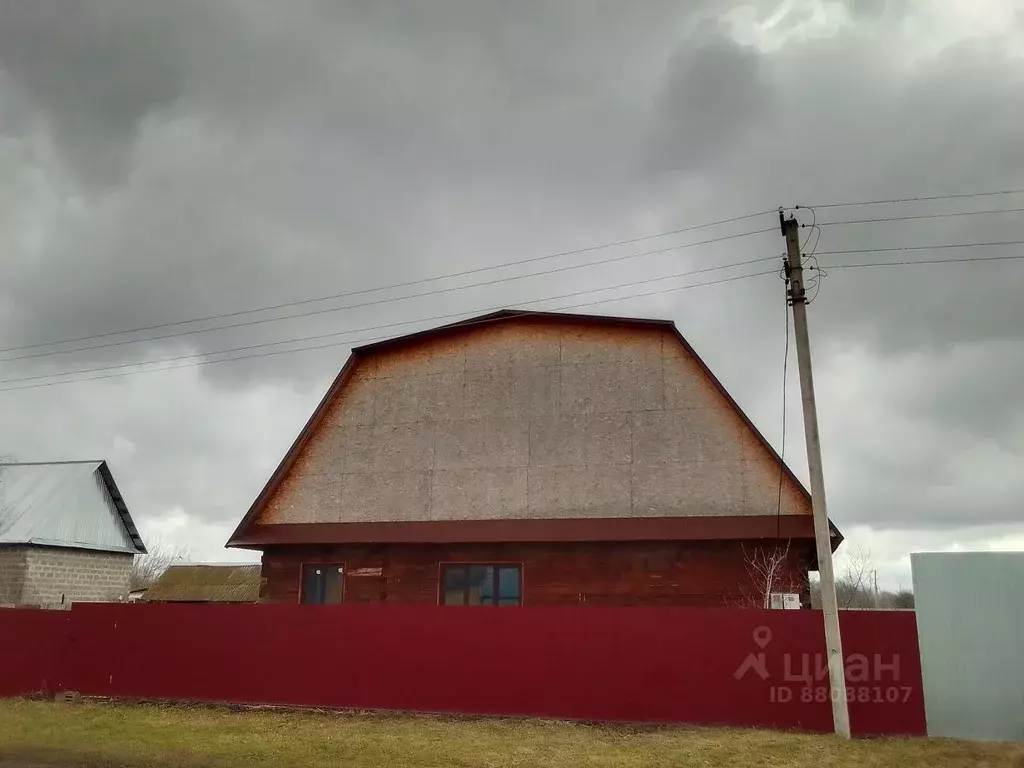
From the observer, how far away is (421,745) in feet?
37.2

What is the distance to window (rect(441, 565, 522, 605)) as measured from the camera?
1719cm

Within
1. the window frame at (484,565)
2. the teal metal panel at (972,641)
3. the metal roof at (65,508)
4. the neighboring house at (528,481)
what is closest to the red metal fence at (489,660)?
the teal metal panel at (972,641)

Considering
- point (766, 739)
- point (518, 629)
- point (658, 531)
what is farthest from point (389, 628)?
point (766, 739)

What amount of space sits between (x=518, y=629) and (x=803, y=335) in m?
6.97

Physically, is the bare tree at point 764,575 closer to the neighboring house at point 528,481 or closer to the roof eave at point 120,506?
the neighboring house at point 528,481

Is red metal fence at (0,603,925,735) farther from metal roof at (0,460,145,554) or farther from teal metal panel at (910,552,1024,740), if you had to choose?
metal roof at (0,460,145,554)

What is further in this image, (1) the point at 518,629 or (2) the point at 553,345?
(2) the point at 553,345

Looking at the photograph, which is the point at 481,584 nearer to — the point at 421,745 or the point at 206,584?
the point at 421,745

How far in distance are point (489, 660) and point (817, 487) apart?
635 centimetres

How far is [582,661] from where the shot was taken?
13203mm

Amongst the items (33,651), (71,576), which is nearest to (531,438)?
(33,651)

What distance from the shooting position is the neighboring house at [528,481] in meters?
16.2

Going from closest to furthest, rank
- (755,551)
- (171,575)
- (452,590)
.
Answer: (755,551) → (452,590) → (171,575)

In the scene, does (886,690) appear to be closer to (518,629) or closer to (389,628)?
(518,629)
